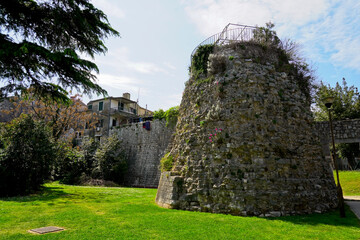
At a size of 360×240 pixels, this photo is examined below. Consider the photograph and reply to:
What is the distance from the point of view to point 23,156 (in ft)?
42.9

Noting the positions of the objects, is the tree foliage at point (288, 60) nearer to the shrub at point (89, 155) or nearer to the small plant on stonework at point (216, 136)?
the small plant on stonework at point (216, 136)

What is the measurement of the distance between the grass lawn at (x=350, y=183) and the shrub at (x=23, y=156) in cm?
1928

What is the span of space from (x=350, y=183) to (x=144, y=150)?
56.9 feet

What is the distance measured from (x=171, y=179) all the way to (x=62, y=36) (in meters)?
7.10

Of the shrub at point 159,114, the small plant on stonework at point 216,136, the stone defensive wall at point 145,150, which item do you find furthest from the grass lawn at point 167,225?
the shrub at point 159,114

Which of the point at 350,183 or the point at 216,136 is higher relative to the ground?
the point at 216,136

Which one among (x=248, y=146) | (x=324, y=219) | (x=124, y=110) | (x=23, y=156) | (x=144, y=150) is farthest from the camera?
(x=124, y=110)

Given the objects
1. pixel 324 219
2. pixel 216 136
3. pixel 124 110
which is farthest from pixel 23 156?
pixel 124 110

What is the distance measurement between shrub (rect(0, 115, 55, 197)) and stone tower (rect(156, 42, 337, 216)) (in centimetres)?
810

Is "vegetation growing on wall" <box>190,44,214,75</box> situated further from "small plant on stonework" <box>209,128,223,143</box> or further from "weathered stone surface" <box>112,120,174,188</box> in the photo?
"weathered stone surface" <box>112,120,174,188</box>

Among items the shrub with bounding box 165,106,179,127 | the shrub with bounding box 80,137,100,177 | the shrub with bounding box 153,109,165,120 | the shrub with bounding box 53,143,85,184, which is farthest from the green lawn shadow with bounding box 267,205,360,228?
the shrub with bounding box 53,143,85,184

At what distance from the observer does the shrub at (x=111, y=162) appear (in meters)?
22.8

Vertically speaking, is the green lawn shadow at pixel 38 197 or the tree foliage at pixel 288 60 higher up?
the tree foliage at pixel 288 60

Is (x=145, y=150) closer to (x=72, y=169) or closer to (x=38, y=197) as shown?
(x=72, y=169)
